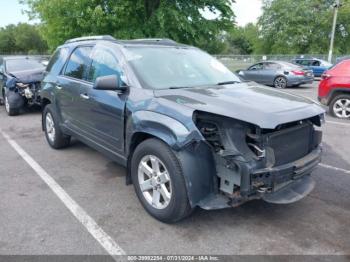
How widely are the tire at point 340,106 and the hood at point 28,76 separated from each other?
7.82 metres

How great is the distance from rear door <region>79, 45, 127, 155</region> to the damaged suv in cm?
1

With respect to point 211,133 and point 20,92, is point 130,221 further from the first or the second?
point 20,92

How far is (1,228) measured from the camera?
3.34 meters

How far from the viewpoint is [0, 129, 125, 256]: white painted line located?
9.98 ft

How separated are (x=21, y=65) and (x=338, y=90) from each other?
9025 millimetres

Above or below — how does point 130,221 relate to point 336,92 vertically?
below

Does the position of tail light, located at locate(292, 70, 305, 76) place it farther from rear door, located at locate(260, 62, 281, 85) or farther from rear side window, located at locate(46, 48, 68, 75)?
rear side window, located at locate(46, 48, 68, 75)

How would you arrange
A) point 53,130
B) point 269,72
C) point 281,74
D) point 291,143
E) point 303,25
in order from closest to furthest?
point 291,143 < point 53,130 < point 281,74 < point 269,72 < point 303,25

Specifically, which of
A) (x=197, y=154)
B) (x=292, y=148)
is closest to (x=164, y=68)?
(x=197, y=154)

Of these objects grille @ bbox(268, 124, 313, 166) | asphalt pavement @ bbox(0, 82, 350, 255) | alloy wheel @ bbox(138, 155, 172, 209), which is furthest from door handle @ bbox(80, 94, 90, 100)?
grille @ bbox(268, 124, 313, 166)

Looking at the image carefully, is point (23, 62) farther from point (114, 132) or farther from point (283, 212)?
point (283, 212)

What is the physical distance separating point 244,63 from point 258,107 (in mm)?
29129

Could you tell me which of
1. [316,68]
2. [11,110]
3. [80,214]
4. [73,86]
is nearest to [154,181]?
[80,214]

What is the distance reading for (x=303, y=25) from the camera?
40.1m
